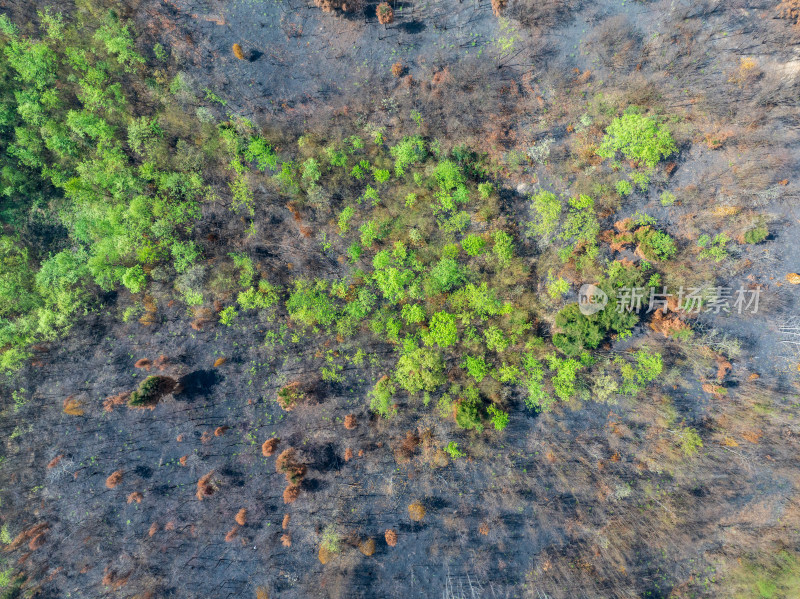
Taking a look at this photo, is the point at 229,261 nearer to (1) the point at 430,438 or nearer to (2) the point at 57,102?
(2) the point at 57,102

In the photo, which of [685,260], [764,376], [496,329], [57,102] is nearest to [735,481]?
[764,376]

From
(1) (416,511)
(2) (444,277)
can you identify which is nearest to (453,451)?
(1) (416,511)

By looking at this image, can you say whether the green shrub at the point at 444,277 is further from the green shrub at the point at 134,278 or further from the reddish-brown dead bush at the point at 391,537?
the green shrub at the point at 134,278

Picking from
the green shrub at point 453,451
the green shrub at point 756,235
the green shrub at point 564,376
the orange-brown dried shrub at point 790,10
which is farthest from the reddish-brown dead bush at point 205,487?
the orange-brown dried shrub at point 790,10

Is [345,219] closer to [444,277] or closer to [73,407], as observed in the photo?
[444,277]

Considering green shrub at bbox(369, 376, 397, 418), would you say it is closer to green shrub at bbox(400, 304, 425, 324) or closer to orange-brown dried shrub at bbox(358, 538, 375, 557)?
green shrub at bbox(400, 304, 425, 324)

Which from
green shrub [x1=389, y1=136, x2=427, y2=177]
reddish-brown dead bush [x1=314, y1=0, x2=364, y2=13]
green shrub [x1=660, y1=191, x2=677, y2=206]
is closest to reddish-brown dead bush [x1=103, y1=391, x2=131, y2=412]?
green shrub [x1=389, y1=136, x2=427, y2=177]
